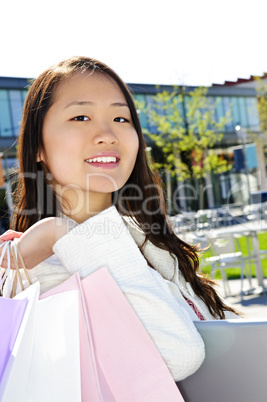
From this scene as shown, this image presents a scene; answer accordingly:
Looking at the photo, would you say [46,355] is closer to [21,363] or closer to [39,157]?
[21,363]

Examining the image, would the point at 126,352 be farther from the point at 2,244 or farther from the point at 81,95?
the point at 81,95

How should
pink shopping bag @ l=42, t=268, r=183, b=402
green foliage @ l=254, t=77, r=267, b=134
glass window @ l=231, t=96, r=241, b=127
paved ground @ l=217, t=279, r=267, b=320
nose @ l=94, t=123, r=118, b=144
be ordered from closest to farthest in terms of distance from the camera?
pink shopping bag @ l=42, t=268, r=183, b=402, nose @ l=94, t=123, r=118, b=144, paved ground @ l=217, t=279, r=267, b=320, green foliage @ l=254, t=77, r=267, b=134, glass window @ l=231, t=96, r=241, b=127

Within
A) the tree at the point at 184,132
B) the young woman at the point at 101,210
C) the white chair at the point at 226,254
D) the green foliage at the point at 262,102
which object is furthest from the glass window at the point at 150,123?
the young woman at the point at 101,210

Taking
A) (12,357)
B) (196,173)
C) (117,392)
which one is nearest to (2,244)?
(12,357)

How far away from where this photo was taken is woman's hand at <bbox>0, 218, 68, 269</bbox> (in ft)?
3.75

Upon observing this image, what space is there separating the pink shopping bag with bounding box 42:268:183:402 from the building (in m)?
25.2

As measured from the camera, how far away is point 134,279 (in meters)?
1.09

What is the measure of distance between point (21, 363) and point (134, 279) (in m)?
0.31

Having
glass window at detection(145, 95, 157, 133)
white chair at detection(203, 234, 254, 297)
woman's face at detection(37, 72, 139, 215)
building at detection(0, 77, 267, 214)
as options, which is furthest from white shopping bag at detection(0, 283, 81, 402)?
building at detection(0, 77, 267, 214)

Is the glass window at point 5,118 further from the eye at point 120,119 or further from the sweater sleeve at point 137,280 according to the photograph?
the sweater sleeve at point 137,280

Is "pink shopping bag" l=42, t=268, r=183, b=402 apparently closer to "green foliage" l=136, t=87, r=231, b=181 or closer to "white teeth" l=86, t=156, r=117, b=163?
"white teeth" l=86, t=156, r=117, b=163

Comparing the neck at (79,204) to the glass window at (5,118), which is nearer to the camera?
the neck at (79,204)

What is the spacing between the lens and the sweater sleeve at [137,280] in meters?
1.06

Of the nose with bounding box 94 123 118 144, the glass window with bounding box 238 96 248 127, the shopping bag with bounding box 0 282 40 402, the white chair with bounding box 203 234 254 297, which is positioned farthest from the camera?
the glass window with bounding box 238 96 248 127
